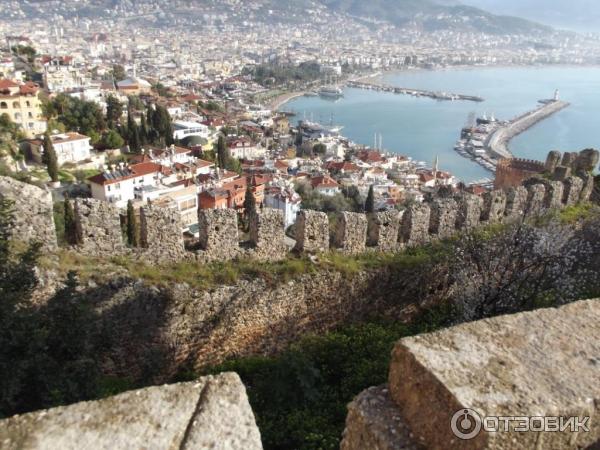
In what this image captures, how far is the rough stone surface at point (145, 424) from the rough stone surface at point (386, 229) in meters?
5.37

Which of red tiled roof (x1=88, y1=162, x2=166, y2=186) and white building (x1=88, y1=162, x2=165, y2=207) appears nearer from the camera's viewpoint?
white building (x1=88, y1=162, x2=165, y2=207)

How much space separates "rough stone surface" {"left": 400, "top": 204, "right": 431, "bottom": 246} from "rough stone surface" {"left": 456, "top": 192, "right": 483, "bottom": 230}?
0.84m

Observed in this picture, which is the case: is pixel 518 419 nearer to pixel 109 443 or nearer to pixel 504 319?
pixel 504 319

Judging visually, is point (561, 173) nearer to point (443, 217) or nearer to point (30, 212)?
point (443, 217)

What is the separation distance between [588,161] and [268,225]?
9335mm

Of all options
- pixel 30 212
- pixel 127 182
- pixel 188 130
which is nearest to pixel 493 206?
pixel 30 212

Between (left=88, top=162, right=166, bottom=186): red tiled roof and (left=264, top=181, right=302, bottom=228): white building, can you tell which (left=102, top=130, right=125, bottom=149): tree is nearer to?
(left=88, top=162, right=166, bottom=186): red tiled roof

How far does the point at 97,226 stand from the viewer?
6.34 metres

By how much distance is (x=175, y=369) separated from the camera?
649 centimetres

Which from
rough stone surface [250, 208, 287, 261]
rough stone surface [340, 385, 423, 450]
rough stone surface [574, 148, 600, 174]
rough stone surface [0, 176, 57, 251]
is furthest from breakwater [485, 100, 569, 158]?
rough stone surface [340, 385, 423, 450]

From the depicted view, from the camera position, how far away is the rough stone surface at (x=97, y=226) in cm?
625

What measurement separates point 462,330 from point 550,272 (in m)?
5.10

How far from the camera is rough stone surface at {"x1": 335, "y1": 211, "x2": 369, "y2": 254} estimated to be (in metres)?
7.66

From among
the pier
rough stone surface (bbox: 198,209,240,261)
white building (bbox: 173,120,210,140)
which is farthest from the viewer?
the pier
